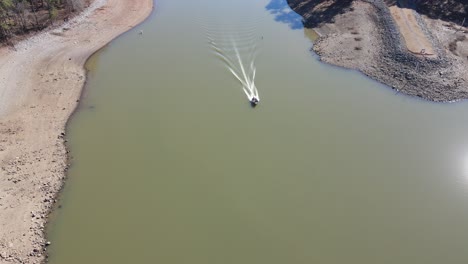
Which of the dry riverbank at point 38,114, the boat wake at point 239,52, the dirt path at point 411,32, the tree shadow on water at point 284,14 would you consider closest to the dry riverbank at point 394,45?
the dirt path at point 411,32

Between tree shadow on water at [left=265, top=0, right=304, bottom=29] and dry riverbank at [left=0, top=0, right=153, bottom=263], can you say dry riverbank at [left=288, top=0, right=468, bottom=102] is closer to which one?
tree shadow on water at [left=265, top=0, right=304, bottom=29]

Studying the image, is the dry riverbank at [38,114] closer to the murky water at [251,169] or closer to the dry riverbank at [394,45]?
the murky water at [251,169]

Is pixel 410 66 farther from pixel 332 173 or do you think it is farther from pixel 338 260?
pixel 338 260

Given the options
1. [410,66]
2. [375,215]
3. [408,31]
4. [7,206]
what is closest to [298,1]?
[408,31]

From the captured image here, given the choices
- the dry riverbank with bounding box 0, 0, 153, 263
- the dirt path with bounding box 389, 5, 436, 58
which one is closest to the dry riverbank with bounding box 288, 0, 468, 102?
the dirt path with bounding box 389, 5, 436, 58

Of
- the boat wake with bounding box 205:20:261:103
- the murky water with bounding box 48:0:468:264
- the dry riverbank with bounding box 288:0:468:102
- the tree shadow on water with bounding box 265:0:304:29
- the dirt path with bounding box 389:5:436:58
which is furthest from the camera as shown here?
the tree shadow on water with bounding box 265:0:304:29

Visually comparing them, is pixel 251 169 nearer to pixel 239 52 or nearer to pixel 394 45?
pixel 239 52

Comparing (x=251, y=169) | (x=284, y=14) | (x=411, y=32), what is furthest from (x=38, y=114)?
(x=411, y=32)
